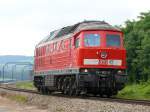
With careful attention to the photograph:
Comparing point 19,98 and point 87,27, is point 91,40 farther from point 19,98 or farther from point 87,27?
point 19,98

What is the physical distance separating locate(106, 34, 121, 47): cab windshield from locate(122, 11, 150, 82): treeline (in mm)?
15996

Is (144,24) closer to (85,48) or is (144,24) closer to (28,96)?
(28,96)

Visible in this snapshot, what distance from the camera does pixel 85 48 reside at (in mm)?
27109

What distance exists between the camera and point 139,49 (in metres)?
47.3

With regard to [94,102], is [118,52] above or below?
above

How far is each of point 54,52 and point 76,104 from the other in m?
8.72

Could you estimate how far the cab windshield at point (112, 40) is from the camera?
2769cm

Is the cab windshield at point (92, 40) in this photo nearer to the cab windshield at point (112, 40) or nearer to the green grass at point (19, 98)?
the cab windshield at point (112, 40)

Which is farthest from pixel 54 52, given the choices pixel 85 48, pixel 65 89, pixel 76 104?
pixel 76 104

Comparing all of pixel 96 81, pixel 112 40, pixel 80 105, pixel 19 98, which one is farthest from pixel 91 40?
pixel 19 98

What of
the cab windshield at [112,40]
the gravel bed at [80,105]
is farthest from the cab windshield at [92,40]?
the gravel bed at [80,105]

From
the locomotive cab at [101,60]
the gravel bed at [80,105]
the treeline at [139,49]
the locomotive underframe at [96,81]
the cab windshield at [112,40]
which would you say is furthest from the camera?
the treeline at [139,49]

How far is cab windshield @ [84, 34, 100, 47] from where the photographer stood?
2742 cm

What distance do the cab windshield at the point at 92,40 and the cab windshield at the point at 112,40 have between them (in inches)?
21.0
